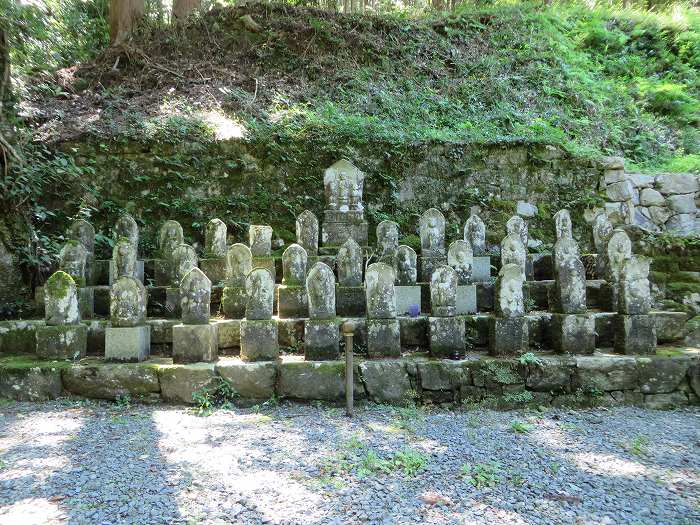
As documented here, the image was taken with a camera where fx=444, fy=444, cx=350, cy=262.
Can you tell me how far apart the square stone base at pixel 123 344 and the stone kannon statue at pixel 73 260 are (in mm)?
1211

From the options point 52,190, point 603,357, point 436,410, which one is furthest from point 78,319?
point 603,357

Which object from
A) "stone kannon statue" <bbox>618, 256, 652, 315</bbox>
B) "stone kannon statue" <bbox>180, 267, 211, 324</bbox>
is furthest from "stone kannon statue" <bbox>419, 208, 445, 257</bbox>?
"stone kannon statue" <bbox>180, 267, 211, 324</bbox>

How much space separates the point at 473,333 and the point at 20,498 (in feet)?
12.5

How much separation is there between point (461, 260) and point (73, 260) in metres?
4.46

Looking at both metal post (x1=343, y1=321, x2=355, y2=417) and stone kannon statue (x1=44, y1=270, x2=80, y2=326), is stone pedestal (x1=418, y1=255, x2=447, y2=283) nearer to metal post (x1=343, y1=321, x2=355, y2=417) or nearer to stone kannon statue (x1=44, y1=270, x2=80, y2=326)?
metal post (x1=343, y1=321, x2=355, y2=417)

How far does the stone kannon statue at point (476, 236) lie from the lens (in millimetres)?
5901

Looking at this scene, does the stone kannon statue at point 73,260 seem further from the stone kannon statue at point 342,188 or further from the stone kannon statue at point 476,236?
the stone kannon statue at point 476,236

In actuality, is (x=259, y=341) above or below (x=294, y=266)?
below

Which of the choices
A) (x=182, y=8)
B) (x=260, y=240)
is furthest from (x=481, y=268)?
(x=182, y=8)

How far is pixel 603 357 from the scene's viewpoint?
13.5ft

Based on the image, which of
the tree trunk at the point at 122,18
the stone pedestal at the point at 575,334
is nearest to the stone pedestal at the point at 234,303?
the stone pedestal at the point at 575,334

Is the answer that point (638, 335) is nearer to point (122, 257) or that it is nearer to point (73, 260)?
point (122, 257)

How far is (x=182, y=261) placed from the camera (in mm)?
5180

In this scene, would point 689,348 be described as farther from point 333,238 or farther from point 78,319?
point 78,319
